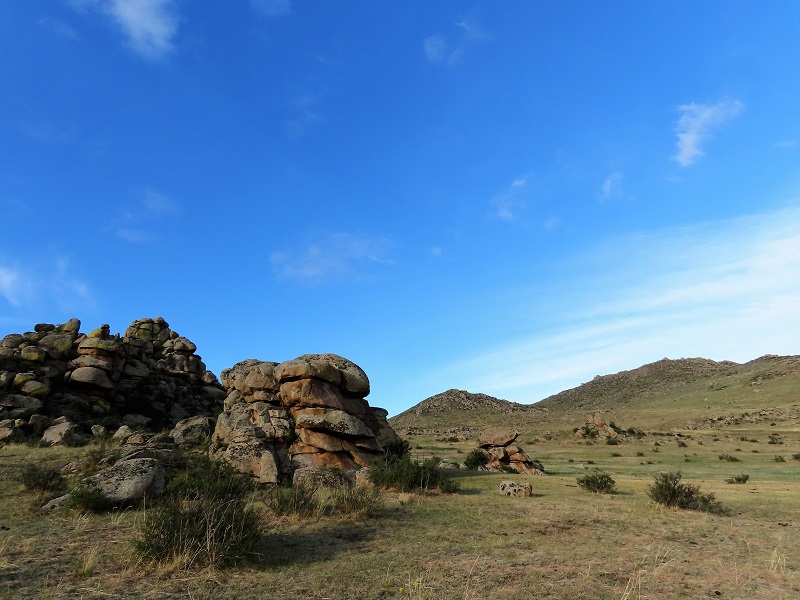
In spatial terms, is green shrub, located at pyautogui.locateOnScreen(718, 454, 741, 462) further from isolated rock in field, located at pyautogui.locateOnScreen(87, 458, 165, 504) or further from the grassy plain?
isolated rock in field, located at pyautogui.locateOnScreen(87, 458, 165, 504)

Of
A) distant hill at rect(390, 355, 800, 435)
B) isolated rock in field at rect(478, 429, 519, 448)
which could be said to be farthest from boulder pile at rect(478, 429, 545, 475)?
distant hill at rect(390, 355, 800, 435)

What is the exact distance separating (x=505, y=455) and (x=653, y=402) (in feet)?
267

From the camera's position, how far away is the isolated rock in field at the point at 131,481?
13836mm

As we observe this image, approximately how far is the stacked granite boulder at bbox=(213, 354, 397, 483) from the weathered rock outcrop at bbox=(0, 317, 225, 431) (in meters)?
8.87

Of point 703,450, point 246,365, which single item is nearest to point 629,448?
point 703,450

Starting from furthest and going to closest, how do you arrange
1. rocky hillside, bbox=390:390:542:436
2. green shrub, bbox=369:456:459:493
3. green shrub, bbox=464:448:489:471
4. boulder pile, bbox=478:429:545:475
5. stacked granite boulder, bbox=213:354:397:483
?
1. rocky hillside, bbox=390:390:542:436
2. green shrub, bbox=464:448:489:471
3. boulder pile, bbox=478:429:545:475
4. stacked granite boulder, bbox=213:354:397:483
5. green shrub, bbox=369:456:459:493

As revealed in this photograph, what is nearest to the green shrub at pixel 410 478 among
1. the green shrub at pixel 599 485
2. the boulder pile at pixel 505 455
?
the green shrub at pixel 599 485

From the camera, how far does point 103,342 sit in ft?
140

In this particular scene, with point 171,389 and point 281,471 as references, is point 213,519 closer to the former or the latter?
point 281,471

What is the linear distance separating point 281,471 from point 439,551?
39.2ft

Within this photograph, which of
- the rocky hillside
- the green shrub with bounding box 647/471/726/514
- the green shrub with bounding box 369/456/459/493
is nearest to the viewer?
the green shrub with bounding box 647/471/726/514

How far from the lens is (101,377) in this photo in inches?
1604

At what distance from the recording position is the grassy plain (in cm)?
775

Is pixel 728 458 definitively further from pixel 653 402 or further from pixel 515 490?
pixel 653 402
